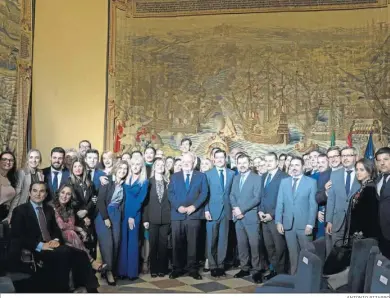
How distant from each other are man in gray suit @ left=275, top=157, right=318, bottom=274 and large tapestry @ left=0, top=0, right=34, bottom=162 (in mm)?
5102

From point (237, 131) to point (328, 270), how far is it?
269 inches

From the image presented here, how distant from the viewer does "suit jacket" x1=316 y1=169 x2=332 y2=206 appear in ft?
23.6

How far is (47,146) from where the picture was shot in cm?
1069

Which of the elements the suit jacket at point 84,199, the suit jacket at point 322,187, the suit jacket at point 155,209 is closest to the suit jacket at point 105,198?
the suit jacket at point 84,199

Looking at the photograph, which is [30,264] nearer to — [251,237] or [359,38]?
[251,237]

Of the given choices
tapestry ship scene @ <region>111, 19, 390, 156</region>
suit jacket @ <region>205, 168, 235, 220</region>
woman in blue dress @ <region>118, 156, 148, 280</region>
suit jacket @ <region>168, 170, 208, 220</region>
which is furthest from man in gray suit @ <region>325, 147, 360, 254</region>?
tapestry ship scene @ <region>111, 19, 390, 156</region>

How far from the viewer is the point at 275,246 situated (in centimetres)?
722

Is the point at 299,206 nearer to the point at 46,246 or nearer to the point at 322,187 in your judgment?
the point at 322,187

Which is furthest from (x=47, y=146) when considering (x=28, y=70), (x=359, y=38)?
(x=359, y=38)

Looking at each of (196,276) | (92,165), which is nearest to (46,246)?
(92,165)

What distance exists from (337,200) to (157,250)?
268 centimetres

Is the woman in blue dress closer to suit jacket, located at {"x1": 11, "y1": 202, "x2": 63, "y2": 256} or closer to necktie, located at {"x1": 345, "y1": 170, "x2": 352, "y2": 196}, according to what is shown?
suit jacket, located at {"x1": 11, "y1": 202, "x2": 63, "y2": 256}

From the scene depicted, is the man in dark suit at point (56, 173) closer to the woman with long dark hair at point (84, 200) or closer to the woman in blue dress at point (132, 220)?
the woman with long dark hair at point (84, 200)

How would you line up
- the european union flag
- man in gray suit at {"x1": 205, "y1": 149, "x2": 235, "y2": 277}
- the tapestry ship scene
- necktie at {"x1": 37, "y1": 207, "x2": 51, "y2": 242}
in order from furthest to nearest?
the tapestry ship scene
the european union flag
man in gray suit at {"x1": 205, "y1": 149, "x2": 235, "y2": 277}
necktie at {"x1": 37, "y1": 207, "x2": 51, "y2": 242}
